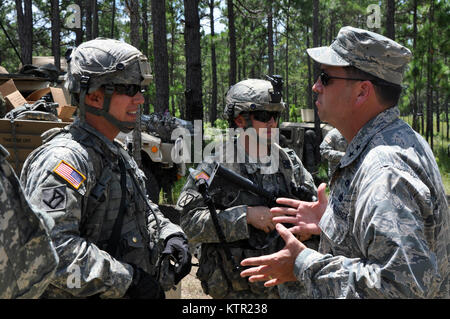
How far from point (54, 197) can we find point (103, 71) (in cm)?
75

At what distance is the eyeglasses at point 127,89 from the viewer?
8.30ft

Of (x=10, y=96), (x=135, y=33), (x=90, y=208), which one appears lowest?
(x=90, y=208)

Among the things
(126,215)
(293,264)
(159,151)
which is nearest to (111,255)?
(126,215)

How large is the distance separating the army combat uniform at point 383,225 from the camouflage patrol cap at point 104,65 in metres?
1.23

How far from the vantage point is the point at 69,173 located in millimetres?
2129

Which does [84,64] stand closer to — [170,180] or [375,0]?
[170,180]

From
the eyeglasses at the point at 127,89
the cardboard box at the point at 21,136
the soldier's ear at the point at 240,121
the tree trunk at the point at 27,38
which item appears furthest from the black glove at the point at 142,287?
the tree trunk at the point at 27,38

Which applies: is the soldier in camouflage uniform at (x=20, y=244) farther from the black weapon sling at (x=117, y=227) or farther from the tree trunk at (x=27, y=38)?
the tree trunk at (x=27, y=38)

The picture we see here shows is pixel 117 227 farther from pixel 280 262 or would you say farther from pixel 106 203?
pixel 280 262

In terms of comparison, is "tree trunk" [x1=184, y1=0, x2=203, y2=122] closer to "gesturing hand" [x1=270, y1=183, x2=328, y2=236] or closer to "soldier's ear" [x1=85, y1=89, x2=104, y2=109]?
"soldier's ear" [x1=85, y1=89, x2=104, y2=109]

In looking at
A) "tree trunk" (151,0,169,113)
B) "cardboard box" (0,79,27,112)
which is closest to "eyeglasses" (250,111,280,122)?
"cardboard box" (0,79,27,112)

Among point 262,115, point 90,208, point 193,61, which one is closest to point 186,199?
point 262,115

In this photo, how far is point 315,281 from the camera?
6.11 feet

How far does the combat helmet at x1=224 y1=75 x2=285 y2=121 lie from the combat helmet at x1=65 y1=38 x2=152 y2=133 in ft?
3.32
